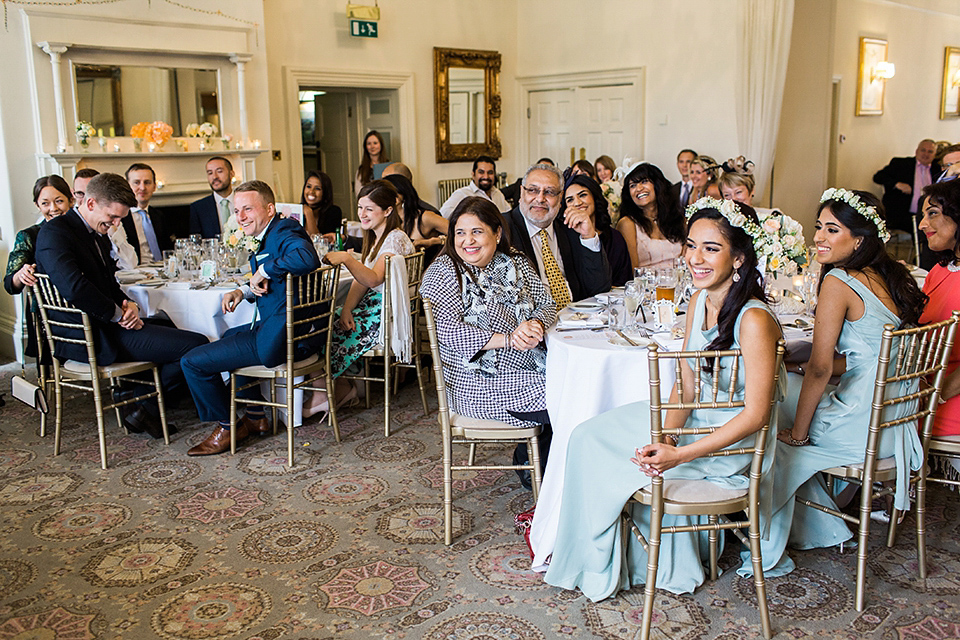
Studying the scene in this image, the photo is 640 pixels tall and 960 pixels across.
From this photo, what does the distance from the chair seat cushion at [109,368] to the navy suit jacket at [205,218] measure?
7.40 feet

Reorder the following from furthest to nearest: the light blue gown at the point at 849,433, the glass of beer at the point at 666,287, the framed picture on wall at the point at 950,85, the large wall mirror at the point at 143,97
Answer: the framed picture on wall at the point at 950,85, the large wall mirror at the point at 143,97, the glass of beer at the point at 666,287, the light blue gown at the point at 849,433

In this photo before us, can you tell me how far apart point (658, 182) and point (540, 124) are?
5.89 meters

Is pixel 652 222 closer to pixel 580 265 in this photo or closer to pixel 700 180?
pixel 580 265

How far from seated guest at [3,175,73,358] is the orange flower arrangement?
214cm

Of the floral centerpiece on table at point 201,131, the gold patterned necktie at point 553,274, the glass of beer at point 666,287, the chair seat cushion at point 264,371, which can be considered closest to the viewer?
the glass of beer at point 666,287

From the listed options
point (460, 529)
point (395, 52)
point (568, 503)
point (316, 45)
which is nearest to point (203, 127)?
point (316, 45)

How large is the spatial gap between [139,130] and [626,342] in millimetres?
5608

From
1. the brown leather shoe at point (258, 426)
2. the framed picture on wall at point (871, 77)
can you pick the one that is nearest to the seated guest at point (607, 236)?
the brown leather shoe at point (258, 426)

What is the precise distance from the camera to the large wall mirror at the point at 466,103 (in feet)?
32.9

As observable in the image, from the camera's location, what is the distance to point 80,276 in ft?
13.8

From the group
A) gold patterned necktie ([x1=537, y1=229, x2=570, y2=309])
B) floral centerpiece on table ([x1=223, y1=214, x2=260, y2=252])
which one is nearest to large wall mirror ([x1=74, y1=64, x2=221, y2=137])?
floral centerpiece on table ([x1=223, y1=214, x2=260, y2=252])

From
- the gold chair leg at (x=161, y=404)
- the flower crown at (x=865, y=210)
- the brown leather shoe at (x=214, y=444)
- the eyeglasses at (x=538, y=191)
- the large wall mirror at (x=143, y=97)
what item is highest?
the large wall mirror at (x=143, y=97)

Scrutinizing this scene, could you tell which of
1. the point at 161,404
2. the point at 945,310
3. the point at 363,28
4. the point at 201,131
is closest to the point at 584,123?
the point at 363,28

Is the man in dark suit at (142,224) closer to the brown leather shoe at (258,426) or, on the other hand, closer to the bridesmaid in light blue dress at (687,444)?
the brown leather shoe at (258,426)
